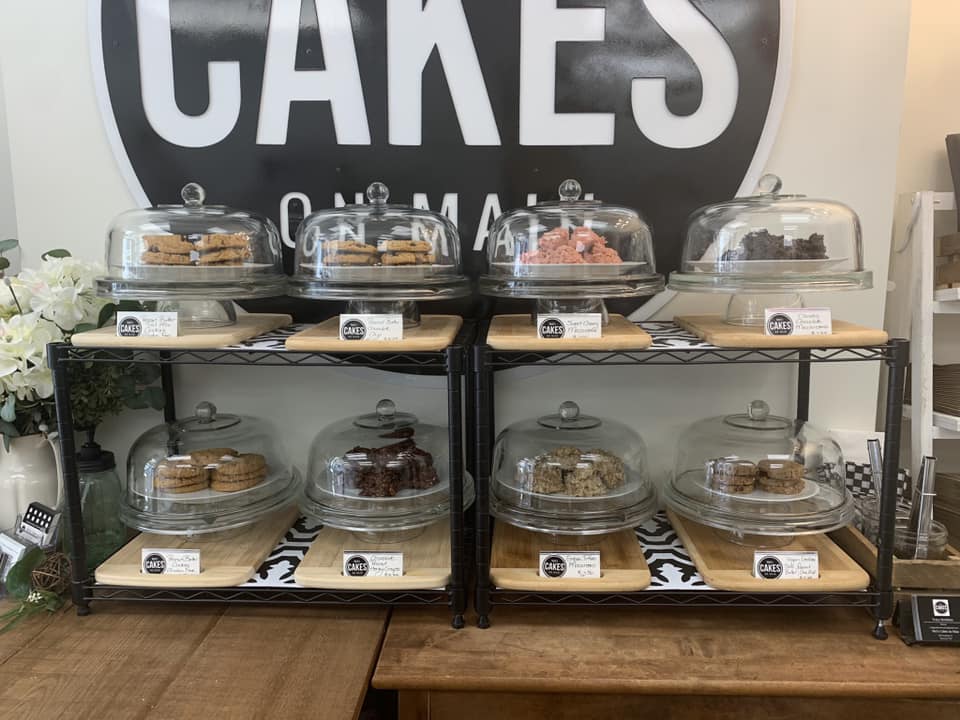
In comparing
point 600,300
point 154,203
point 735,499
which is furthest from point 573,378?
point 154,203

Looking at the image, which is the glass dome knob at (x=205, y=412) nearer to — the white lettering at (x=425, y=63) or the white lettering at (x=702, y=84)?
the white lettering at (x=425, y=63)

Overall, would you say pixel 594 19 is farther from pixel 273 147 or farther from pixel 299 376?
pixel 299 376

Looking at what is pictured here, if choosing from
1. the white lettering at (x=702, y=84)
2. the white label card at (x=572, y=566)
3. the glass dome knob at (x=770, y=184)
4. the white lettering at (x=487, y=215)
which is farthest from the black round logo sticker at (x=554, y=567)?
the white lettering at (x=702, y=84)

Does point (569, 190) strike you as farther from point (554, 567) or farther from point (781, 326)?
point (554, 567)

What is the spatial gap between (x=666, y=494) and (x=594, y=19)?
3.42 ft

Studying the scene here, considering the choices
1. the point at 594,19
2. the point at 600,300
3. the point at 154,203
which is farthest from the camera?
the point at 154,203

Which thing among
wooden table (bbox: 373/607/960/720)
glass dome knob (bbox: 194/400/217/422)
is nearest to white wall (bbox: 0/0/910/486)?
glass dome knob (bbox: 194/400/217/422)

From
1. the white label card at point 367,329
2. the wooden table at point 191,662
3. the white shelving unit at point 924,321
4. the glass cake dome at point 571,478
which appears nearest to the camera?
the wooden table at point 191,662

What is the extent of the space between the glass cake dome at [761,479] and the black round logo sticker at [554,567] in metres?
0.28

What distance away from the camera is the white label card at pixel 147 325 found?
126cm

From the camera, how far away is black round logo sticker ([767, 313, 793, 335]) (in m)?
1.21

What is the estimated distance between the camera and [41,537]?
144 centimetres

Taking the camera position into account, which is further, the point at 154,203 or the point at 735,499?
the point at 154,203

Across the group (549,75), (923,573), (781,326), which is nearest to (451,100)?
(549,75)
